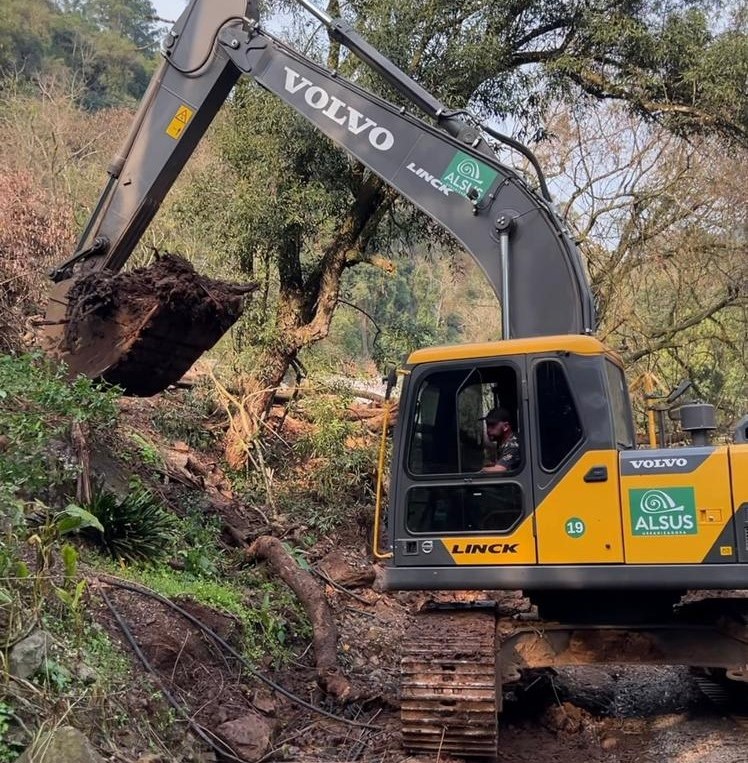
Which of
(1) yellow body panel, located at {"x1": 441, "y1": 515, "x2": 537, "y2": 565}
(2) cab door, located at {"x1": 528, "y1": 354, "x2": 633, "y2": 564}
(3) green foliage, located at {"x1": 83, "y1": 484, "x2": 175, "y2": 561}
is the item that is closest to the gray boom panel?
(2) cab door, located at {"x1": 528, "y1": 354, "x2": 633, "y2": 564}

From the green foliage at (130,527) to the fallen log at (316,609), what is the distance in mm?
1207

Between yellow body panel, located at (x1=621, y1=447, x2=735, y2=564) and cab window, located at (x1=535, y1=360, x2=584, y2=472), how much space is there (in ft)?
1.36

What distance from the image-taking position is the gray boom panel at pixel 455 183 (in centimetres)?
612

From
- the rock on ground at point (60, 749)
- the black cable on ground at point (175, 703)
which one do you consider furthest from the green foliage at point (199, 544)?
the rock on ground at point (60, 749)

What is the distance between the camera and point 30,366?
6.93 metres

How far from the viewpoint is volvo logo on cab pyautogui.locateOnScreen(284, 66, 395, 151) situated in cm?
695

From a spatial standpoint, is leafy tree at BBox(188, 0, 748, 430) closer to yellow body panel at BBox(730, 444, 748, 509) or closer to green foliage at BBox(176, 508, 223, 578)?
green foliage at BBox(176, 508, 223, 578)

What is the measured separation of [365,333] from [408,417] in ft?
70.2

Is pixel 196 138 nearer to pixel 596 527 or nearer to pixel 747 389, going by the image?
pixel 596 527

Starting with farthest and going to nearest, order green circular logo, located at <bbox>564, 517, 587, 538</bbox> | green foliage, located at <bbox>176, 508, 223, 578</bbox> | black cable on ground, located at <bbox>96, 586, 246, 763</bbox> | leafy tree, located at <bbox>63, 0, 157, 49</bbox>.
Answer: leafy tree, located at <bbox>63, 0, 157, 49</bbox>, green foliage, located at <bbox>176, 508, 223, 578</bbox>, green circular logo, located at <bbox>564, 517, 587, 538</bbox>, black cable on ground, located at <bbox>96, 586, 246, 763</bbox>

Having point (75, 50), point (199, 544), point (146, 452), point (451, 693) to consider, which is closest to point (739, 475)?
point (451, 693)

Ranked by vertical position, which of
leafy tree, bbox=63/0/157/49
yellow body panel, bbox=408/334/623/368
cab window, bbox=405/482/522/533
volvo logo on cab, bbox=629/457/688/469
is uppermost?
leafy tree, bbox=63/0/157/49

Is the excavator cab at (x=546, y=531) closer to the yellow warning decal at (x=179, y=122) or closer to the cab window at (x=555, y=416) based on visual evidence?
the cab window at (x=555, y=416)

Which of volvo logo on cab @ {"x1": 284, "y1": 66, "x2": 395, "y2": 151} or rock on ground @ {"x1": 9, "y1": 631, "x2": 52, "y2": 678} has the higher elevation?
volvo logo on cab @ {"x1": 284, "y1": 66, "x2": 395, "y2": 151}
